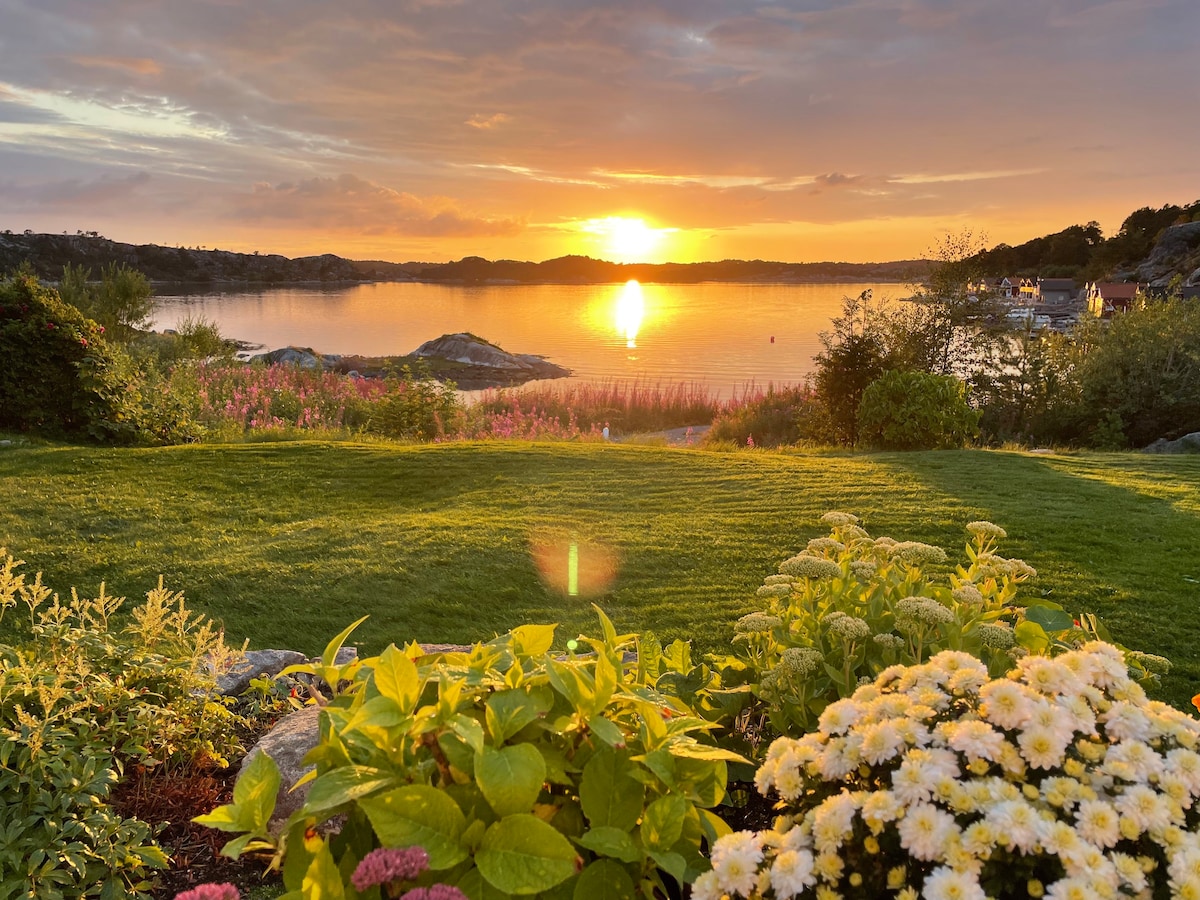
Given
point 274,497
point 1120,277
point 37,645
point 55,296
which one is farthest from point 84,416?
point 1120,277

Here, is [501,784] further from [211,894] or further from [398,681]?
[211,894]

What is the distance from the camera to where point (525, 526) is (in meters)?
7.14

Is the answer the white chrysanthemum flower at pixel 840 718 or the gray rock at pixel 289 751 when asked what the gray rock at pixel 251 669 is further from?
the white chrysanthemum flower at pixel 840 718

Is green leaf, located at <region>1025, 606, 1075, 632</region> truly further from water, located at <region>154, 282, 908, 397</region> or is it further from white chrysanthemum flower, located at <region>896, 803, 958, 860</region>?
water, located at <region>154, 282, 908, 397</region>

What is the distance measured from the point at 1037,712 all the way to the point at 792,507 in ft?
20.8

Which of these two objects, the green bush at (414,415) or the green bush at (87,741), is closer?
the green bush at (87,741)

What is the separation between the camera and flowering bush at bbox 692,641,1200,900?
123 cm

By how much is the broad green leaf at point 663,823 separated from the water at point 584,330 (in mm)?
18809

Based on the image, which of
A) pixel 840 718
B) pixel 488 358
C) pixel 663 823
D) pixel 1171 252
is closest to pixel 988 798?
pixel 840 718

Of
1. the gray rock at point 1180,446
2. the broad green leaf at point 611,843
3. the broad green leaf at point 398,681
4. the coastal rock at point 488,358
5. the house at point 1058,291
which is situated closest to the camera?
the broad green leaf at point 611,843

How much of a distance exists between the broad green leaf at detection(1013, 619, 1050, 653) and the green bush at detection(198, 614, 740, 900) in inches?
46.7

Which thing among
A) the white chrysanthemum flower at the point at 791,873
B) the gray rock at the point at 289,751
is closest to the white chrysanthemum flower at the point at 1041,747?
the white chrysanthemum flower at the point at 791,873

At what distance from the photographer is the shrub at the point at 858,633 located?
2.29 metres

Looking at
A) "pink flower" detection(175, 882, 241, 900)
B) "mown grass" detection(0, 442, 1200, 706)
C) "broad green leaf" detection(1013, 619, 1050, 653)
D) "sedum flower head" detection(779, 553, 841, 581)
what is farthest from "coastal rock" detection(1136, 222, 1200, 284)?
"pink flower" detection(175, 882, 241, 900)
